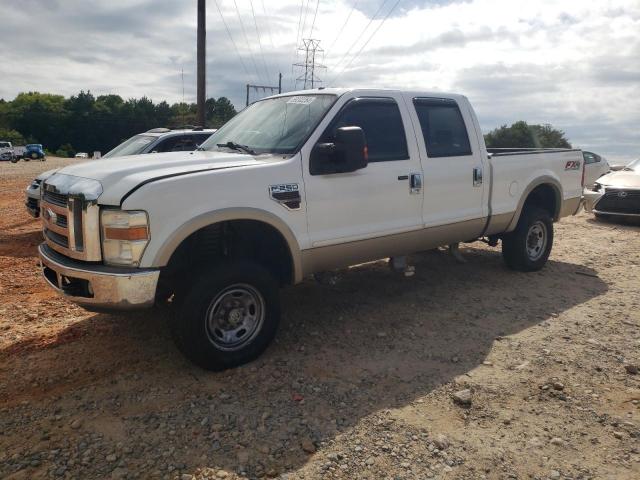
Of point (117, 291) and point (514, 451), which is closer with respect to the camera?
point (514, 451)

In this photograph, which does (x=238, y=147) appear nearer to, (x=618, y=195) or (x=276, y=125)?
(x=276, y=125)

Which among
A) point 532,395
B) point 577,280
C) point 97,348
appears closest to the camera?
point 532,395

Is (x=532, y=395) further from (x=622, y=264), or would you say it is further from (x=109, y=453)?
(x=622, y=264)

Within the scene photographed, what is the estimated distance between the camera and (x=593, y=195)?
9.71 metres

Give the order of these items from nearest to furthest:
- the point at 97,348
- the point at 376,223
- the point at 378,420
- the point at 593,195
A: the point at 378,420, the point at 97,348, the point at 376,223, the point at 593,195

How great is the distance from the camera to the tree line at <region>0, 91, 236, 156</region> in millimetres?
89000

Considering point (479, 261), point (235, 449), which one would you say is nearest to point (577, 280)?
point (479, 261)

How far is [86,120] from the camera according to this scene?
299 feet

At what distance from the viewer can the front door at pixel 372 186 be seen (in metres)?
4.20

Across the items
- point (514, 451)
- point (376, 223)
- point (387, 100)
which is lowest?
point (514, 451)

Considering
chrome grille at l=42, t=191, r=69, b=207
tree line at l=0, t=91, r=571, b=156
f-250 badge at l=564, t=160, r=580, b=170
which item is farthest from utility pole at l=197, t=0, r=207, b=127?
tree line at l=0, t=91, r=571, b=156

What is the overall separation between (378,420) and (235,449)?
88 centimetres

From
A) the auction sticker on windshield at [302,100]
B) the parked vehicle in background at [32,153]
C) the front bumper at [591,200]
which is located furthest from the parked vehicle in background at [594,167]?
the parked vehicle in background at [32,153]

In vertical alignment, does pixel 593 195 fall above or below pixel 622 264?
above
